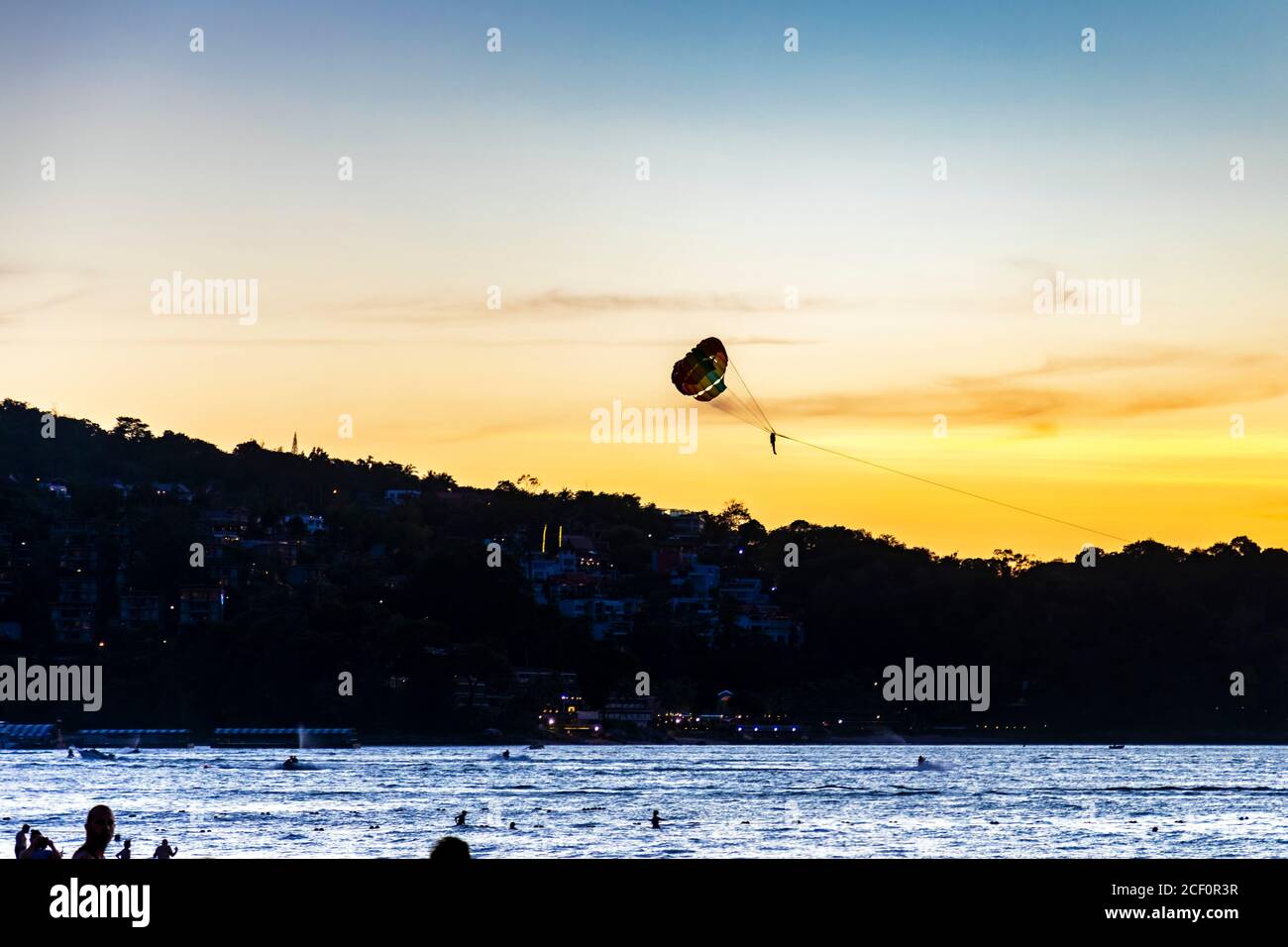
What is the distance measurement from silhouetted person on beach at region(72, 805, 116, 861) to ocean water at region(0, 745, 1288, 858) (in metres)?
37.5

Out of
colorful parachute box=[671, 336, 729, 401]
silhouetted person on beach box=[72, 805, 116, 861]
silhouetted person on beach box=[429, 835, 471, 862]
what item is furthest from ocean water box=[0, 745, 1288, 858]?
silhouetted person on beach box=[429, 835, 471, 862]

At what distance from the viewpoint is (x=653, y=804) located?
77625 mm

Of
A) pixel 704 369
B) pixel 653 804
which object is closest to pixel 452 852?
pixel 704 369

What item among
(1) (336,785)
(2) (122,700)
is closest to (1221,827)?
(1) (336,785)

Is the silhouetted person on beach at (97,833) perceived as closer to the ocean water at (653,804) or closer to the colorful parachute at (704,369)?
the colorful parachute at (704,369)

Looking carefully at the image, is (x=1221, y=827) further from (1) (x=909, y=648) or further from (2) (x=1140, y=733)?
(2) (x=1140, y=733)

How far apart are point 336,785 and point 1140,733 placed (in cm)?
11386

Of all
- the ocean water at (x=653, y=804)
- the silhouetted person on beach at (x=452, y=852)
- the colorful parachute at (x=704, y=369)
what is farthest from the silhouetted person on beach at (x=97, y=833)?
the ocean water at (x=653, y=804)

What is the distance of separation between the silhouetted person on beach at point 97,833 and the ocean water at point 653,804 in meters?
37.5

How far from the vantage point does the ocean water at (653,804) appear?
58.4 meters

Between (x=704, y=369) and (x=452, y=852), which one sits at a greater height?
(x=704, y=369)

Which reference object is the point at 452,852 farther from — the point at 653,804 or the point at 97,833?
the point at 653,804

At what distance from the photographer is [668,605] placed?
183 m

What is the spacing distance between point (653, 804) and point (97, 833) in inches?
2777
